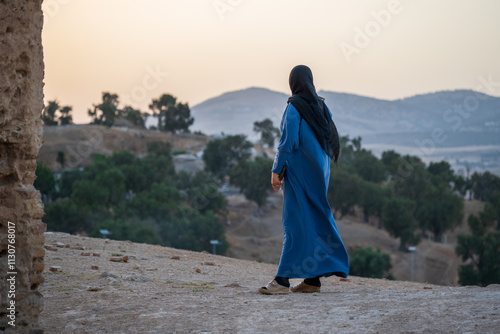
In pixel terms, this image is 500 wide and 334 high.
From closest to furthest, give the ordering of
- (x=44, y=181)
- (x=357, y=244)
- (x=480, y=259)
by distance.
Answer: (x=480, y=259) < (x=357, y=244) < (x=44, y=181)

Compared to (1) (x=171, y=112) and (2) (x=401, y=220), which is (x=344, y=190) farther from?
(1) (x=171, y=112)

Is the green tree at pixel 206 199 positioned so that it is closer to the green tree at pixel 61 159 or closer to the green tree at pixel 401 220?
the green tree at pixel 401 220

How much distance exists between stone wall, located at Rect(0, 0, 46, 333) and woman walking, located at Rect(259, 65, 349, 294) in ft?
7.28

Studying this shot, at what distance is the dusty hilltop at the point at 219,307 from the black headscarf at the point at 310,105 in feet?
4.79

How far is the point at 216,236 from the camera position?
3219 centimetres

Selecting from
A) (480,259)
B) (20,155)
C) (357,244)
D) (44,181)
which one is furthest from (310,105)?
(44,181)

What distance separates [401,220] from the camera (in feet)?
119

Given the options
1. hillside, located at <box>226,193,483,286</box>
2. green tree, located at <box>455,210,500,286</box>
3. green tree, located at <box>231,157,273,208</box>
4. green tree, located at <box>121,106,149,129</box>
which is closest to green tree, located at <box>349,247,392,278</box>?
green tree, located at <box>455,210,500,286</box>

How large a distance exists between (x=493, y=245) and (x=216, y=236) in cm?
1551

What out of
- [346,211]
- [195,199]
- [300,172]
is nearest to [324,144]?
[300,172]

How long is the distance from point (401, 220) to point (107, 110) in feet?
161

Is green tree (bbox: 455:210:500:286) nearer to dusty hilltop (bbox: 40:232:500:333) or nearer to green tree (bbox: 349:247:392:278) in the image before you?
green tree (bbox: 349:247:392:278)

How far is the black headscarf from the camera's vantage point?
16.8ft

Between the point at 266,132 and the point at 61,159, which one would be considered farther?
the point at 266,132
